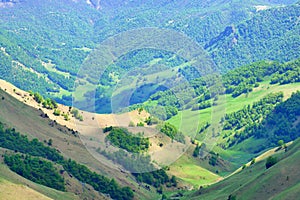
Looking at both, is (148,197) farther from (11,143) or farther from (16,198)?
(16,198)

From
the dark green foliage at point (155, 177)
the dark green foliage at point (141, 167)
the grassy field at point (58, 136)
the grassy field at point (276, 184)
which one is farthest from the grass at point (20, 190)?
the dark green foliage at point (155, 177)

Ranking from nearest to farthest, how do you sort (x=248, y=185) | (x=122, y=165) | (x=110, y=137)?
(x=248, y=185) < (x=122, y=165) < (x=110, y=137)

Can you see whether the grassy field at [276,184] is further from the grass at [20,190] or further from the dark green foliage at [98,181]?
the dark green foliage at [98,181]

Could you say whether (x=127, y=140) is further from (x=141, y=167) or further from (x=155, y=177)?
(x=155, y=177)

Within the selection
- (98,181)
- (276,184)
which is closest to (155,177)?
(98,181)

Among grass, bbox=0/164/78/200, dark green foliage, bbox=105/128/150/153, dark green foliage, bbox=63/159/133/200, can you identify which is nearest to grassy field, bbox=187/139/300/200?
grass, bbox=0/164/78/200

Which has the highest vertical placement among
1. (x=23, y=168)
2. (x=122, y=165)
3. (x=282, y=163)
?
(x=122, y=165)

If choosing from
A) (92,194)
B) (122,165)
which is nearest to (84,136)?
(122,165)
